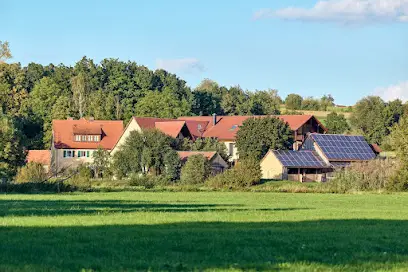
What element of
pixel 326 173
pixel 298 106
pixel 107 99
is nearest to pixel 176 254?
pixel 326 173

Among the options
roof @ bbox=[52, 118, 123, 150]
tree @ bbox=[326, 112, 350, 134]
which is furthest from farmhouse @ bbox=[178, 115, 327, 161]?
tree @ bbox=[326, 112, 350, 134]

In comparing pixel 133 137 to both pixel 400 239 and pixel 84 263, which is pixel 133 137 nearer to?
pixel 400 239

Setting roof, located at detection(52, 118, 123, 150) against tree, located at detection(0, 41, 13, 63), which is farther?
roof, located at detection(52, 118, 123, 150)

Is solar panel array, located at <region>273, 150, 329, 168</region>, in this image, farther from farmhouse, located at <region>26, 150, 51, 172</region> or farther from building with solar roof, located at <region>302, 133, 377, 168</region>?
farmhouse, located at <region>26, 150, 51, 172</region>

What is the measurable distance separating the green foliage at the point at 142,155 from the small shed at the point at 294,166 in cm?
1216

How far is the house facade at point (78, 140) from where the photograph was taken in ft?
333

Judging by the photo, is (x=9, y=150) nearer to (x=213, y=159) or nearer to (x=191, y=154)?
(x=191, y=154)

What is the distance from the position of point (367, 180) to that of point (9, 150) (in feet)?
114

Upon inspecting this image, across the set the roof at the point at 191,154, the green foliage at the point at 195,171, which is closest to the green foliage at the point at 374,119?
the roof at the point at 191,154

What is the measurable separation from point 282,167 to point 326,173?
6.89 meters

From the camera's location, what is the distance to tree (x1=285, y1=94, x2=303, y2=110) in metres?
172

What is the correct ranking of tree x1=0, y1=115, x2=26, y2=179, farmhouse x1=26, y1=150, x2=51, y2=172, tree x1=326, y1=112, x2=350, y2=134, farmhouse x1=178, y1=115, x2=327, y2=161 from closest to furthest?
1. tree x1=0, y1=115, x2=26, y2=179
2. farmhouse x1=26, y1=150, x2=51, y2=172
3. farmhouse x1=178, y1=115, x2=327, y2=161
4. tree x1=326, y1=112, x2=350, y2=134

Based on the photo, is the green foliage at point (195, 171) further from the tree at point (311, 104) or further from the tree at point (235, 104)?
the tree at point (311, 104)

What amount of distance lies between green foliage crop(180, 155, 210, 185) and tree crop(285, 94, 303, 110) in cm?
9445
